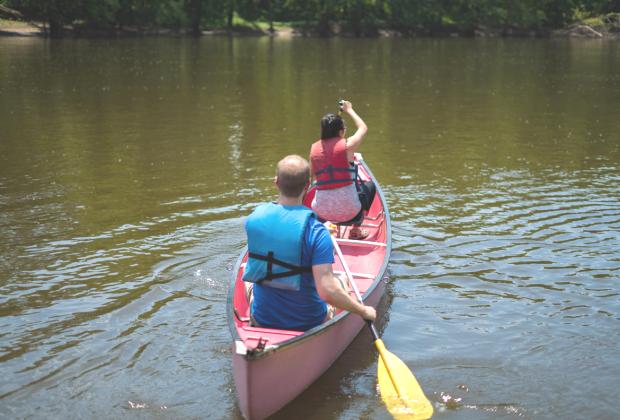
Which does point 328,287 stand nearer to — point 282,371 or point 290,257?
point 290,257

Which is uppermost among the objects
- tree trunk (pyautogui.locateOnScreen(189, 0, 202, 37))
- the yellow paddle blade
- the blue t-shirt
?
tree trunk (pyautogui.locateOnScreen(189, 0, 202, 37))

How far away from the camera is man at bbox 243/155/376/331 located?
5059 mm

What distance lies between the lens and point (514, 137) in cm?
1623

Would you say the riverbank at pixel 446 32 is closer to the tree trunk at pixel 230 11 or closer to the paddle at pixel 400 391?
the tree trunk at pixel 230 11

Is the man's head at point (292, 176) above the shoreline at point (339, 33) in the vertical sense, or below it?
below

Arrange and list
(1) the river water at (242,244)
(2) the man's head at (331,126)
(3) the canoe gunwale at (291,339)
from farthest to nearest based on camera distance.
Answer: (2) the man's head at (331,126) < (1) the river water at (242,244) < (3) the canoe gunwale at (291,339)

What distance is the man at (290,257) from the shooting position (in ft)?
16.6

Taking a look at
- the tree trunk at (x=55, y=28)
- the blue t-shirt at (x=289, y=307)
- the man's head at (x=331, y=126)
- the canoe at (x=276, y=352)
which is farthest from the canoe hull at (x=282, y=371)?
the tree trunk at (x=55, y=28)

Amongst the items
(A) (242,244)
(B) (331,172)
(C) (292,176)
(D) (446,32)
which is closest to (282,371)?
(C) (292,176)

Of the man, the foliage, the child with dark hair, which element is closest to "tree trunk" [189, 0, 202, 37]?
the foliage

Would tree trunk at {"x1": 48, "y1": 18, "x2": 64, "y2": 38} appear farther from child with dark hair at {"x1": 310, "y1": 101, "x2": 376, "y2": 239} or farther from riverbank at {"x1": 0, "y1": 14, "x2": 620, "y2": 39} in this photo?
child with dark hair at {"x1": 310, "y1": 101, "x2": 376, "y2": 239}

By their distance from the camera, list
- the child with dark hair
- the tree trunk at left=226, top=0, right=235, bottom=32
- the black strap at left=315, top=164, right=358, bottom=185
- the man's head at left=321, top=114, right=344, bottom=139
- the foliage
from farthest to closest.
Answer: the tree trunk at left=226, top=0, right=235, bottom=32 → the foliage → the black strap at left=315, top=164, right=358, bottom=185 → the child with dark hair → the man's head at left=321, top=114, right=344, bottom=139

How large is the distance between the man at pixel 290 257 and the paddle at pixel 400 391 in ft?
1.69

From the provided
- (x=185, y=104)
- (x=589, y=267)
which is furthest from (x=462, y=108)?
(x=589, y=267)
